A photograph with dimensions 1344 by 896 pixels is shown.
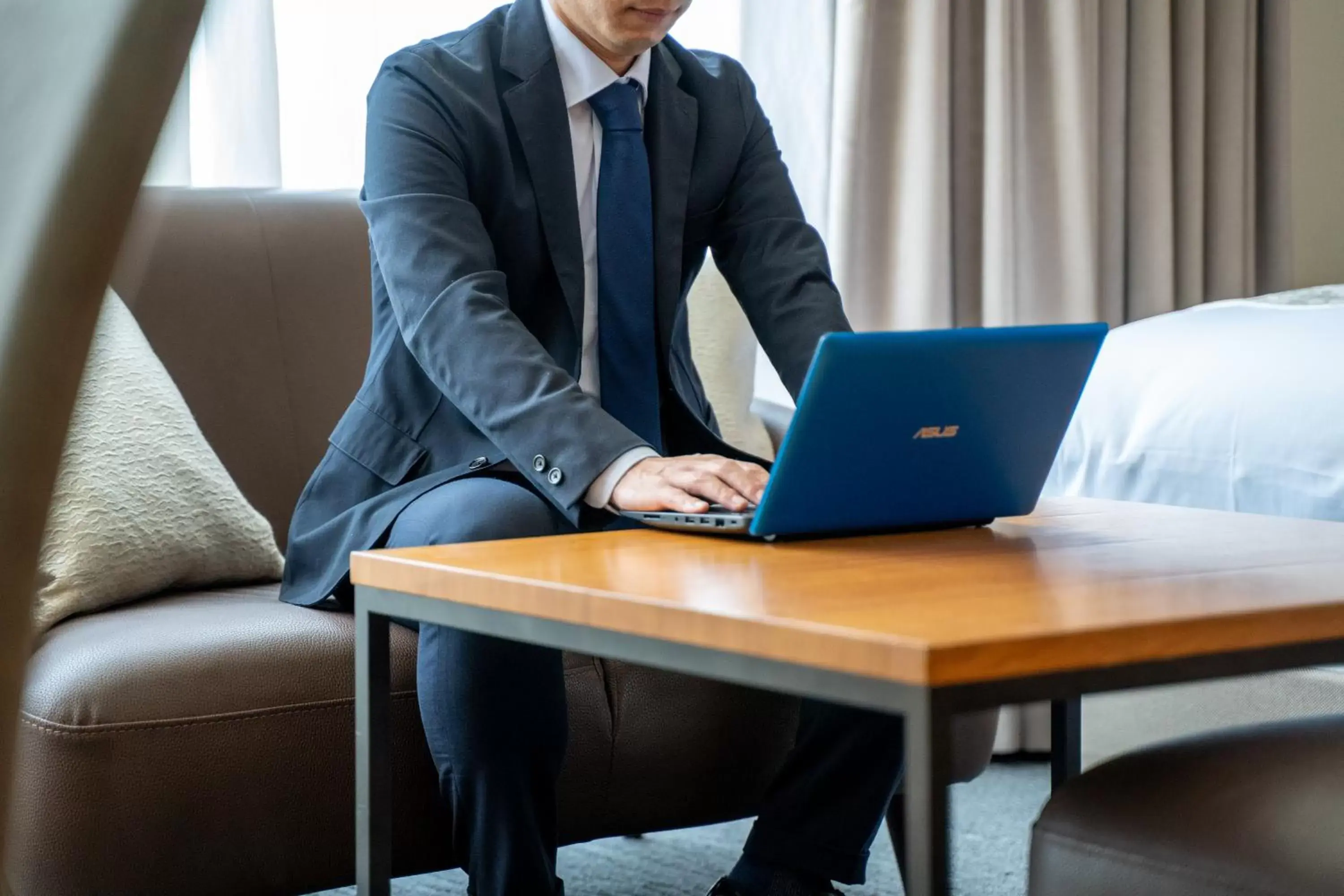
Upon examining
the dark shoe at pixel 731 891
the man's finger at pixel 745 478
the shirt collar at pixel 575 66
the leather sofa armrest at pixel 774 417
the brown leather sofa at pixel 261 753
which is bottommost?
the dark shoe at pixel 731 891

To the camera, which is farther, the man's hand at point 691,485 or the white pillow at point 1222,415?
the white pillow at point 1222,415

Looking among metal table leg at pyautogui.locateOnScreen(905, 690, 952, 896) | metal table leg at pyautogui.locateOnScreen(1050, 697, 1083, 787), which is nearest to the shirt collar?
metal table leg at pyautogui.locateOnScreen(1050, 697, 1083, 787)

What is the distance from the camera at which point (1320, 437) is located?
5.84 feet

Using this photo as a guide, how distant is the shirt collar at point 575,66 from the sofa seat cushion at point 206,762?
2.04 ft

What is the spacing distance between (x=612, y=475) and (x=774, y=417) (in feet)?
3.15

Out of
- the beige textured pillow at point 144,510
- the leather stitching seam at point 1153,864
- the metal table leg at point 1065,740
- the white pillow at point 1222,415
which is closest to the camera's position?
the leather stitching seam at point 1153,864

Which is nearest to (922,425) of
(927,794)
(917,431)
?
(917,431)

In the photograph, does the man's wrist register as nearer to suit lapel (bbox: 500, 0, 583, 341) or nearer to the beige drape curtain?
suit lapel (bbox: 500, 0, 583, 341)

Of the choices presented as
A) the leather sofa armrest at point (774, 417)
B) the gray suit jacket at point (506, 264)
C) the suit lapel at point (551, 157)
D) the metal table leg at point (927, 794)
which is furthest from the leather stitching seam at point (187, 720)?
the leather sofa armrest at point (774, 417)

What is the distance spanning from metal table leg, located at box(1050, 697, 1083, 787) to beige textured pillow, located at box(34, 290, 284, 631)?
883 mm

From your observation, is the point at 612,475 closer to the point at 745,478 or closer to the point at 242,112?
the point at 745,478

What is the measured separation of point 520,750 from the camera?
4.38ft

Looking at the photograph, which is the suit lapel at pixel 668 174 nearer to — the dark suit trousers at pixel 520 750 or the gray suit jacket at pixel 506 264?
the gray suit jacket at pixel 506 264

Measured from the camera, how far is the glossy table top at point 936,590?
29.8 inches
